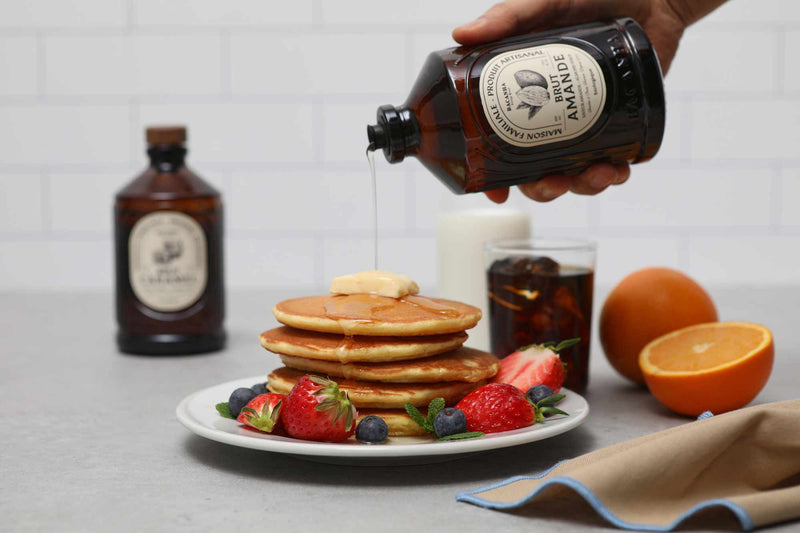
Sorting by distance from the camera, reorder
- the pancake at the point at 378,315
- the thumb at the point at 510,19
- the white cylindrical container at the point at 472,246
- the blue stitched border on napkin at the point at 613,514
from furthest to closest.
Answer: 1. the white cylindrical container at the point at 472,246
2. the thumb at the point at 510,19
3. the pancake at the point at 378,315
4. the blue stitched border on napkin at the point at 613,514

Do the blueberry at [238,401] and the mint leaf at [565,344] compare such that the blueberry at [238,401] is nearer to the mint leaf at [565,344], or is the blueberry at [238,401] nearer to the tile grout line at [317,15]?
the mint leaf at [565,344]

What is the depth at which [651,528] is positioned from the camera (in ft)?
2.47

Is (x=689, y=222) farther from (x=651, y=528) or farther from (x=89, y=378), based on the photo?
(x=651, y=528)

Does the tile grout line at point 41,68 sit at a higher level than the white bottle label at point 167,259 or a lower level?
higher

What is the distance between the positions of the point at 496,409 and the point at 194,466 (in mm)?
315

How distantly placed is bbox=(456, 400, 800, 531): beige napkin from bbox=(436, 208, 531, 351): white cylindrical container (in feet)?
2.15

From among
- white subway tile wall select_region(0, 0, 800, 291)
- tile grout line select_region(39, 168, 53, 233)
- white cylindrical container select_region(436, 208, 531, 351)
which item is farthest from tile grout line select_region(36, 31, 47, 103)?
white cylindrical container select_region(436, 208, 531, 351)

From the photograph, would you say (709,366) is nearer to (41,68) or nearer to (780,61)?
(780,61)

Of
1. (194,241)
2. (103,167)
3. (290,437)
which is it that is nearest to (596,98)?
(290,437)

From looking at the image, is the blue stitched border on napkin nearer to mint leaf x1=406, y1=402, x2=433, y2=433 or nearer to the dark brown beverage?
mint leaf x1=406, y1=402, x2=433, y2=433

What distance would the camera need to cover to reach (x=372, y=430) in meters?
0.91

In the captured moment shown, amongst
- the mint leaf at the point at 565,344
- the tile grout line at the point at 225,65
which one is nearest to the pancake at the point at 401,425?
the mint leaf at the point at 565,344

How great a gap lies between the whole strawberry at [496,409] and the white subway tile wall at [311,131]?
4.67ft

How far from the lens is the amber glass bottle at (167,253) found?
1532mm
